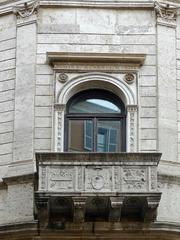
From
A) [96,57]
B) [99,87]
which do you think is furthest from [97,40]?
[99,87]

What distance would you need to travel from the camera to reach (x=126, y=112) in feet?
70.0

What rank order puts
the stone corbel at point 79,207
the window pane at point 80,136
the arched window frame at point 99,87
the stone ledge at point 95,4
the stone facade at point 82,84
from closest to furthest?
the stone corbel at point 79,207
the stone facade at point 82,84
the arched window frame at point 99,87
the window pane at point 80,136
the stone ledge at point 95,4

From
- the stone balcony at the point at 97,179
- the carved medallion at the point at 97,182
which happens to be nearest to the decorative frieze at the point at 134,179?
the stone balcony at the point at 97,179

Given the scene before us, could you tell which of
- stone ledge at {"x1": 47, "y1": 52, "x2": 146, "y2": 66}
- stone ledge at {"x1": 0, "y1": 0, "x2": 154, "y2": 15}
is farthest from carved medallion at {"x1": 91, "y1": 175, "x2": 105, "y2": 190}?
stone ledge at {"x1": 0, "y1": 0, "x2": 154, "y2": 15}

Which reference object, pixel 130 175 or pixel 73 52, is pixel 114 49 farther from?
pixel 130 175

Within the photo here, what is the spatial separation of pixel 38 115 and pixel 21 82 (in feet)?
3.49

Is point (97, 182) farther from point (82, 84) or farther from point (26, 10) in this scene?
point (26, 10)

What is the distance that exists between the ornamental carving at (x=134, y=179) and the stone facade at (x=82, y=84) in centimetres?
93

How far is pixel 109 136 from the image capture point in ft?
70.2

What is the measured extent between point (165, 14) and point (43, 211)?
21.0 ft

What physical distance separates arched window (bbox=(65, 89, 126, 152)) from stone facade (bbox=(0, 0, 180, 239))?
28 cm

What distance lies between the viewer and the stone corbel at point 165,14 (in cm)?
2206

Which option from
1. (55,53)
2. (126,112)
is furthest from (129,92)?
(55,53)

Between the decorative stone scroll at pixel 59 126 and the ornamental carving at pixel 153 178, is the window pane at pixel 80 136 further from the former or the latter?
the ornamental carving at pixel 153 178
